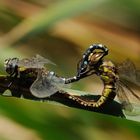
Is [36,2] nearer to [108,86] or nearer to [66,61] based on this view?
[66,61]

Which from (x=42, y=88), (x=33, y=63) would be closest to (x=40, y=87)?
(x=42, y=88)

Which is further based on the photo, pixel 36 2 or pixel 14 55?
pixel 36 2

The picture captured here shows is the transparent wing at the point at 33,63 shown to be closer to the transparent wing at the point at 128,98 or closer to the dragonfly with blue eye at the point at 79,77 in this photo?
the dragonfly with blue eye at the point at 79,77

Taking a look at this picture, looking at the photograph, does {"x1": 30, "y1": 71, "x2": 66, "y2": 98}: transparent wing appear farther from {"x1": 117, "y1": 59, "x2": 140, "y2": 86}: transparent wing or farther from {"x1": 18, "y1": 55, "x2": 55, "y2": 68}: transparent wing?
{"x1": 117, "y1": 59, "x2": 140, "y2": 86}: transparent wing

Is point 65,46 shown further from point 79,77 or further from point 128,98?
point 128,98

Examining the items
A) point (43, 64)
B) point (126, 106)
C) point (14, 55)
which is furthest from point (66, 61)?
point (126, 106)

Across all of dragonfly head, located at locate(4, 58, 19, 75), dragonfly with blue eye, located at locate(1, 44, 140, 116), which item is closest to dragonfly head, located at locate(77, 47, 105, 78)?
dragonfly with blue eye, located at locate(1, 44, 140, 116)
